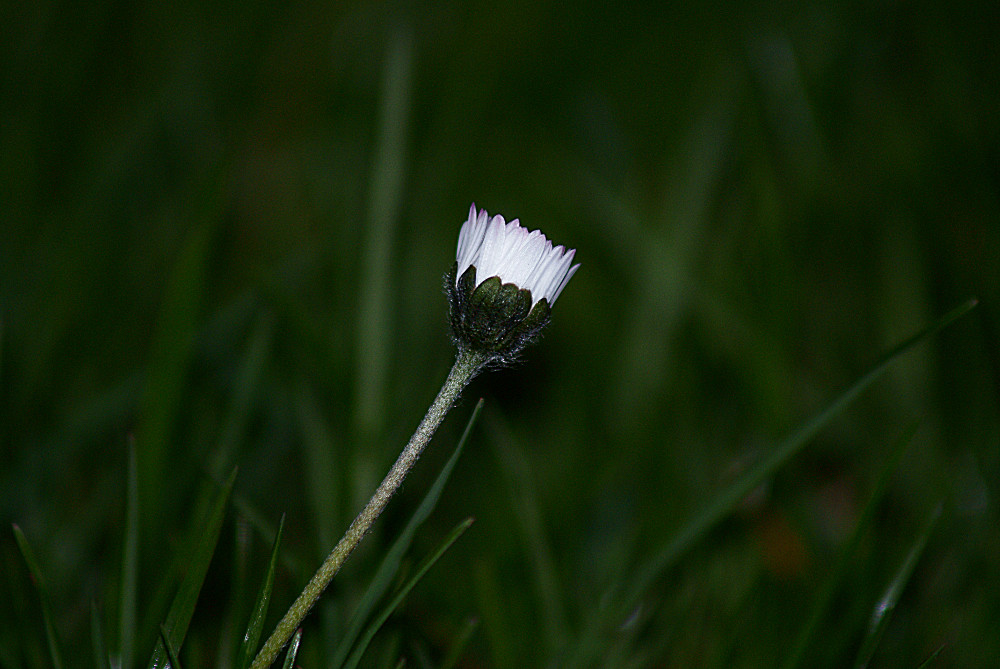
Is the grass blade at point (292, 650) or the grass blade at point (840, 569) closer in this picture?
the grass blade at point (292, 650)

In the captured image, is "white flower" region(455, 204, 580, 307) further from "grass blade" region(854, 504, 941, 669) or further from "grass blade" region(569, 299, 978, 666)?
"grass blade" region(854, 504, 941, 669)

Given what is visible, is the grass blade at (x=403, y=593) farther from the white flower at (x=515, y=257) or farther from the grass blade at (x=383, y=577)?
the white flower at (x=515, y=257)

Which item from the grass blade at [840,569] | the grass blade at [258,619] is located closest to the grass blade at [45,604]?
the grass blade at [258,619]

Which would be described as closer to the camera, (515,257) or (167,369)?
(515,257)

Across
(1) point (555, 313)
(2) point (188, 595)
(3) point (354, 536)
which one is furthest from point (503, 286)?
(1) point (555, 313)

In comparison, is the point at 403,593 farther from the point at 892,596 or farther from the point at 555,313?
the point at 555,313

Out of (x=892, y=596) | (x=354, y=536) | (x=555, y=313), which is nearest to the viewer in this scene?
(x=354, y=536)

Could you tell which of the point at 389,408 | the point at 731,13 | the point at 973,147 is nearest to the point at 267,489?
the point at 389,408

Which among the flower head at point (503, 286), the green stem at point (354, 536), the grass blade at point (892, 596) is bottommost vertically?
the grass blade at point (892, 596)
